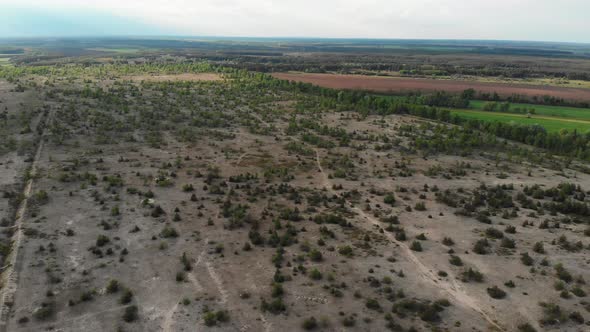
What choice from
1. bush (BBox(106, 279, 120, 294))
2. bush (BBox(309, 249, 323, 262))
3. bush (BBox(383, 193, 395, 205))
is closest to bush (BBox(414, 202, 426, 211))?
bush (BBox(383, 193, 395, 205))

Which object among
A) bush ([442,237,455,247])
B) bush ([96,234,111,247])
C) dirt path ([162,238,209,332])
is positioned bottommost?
bush ([442,237,455,247])

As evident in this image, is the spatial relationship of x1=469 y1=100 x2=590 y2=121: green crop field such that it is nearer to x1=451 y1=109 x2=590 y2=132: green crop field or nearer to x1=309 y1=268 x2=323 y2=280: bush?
x1=451 y1=109 x2=590 y2=132: green crop field

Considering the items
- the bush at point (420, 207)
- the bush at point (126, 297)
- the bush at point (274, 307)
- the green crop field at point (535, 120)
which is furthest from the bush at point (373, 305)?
the green crop field at point (535, 120)

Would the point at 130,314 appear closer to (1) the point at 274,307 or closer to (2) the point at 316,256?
(1) the point at 274,307

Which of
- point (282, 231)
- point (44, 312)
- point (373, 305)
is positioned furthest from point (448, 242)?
point (44, 312)

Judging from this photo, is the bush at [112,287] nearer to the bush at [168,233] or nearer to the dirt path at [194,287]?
the dirt path at [194,287]
